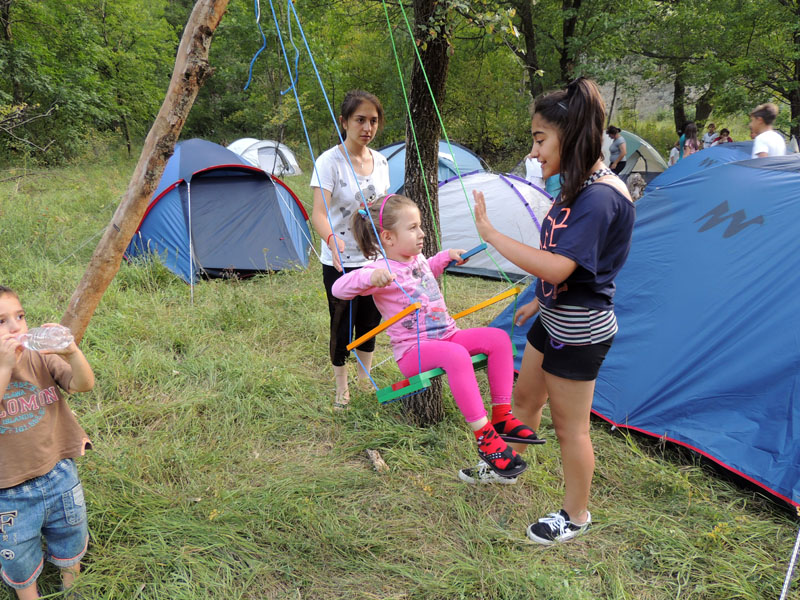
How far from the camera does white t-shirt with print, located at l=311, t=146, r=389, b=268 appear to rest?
2619mm

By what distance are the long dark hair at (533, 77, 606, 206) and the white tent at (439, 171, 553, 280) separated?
414 cm

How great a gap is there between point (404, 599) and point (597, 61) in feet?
41.7

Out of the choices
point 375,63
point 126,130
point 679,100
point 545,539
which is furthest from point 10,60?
point 679,100

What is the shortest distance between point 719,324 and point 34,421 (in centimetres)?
307

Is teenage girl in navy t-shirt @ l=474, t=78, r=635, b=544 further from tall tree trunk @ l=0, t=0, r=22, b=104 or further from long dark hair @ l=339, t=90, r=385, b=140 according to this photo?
tall tree trunk @ l=0, t=0, r=22, b=104

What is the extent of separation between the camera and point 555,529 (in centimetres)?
204

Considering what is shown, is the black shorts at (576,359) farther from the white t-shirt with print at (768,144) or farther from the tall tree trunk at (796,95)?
the tall tree trunk at (796,95)

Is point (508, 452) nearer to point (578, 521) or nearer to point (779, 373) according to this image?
point (578, 521)

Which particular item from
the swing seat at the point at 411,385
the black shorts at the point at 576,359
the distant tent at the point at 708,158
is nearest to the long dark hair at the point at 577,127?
the black shorts at the point at 576,359

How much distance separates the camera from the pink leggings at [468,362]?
1.90 meters

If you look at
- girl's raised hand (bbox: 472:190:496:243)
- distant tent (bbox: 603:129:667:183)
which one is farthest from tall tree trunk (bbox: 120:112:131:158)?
girl's raised hand (bbox: 472:190:496:243)

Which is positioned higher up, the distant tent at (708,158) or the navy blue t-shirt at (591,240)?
the navy blue t-shirt at (591,240)

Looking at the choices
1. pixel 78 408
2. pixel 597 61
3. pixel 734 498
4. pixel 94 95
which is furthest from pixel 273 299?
pixel 94 95

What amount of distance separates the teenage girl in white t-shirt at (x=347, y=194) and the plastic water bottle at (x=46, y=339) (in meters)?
1.18
